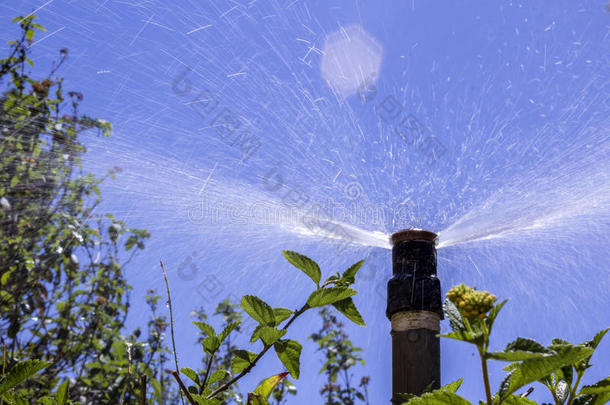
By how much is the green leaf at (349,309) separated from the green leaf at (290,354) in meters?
Result: 0.09

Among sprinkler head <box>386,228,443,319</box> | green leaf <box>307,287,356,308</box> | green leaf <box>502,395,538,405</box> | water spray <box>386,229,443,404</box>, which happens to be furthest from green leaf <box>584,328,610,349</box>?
sprinkler head <box>386,228,443,319</box>

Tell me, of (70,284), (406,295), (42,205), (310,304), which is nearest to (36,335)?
(70,284)

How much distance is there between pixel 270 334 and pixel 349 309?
5.8 inches

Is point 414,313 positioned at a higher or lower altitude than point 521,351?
higher

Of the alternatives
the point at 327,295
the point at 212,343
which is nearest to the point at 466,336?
the point at 327,295

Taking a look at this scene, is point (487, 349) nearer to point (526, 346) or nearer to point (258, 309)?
point (526, 346)

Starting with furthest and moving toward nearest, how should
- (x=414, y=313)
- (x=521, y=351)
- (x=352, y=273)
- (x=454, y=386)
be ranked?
(x=414, y=313), (x=352, y=273), (x=454, y=386), (x=521, y=351)

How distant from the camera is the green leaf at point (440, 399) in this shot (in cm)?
70

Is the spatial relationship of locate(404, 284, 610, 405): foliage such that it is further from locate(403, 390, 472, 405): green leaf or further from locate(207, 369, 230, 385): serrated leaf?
locate(207, 369, 230, 385): serrated leaf

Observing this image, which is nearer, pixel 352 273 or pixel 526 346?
pixel 526 346

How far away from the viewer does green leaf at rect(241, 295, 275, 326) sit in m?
0.92

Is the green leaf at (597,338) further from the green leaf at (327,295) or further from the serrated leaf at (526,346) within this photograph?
the green leaf at (327,295)

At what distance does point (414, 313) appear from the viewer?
1419 millimetres

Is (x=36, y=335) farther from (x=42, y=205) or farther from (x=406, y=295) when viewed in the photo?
(x=406, y=295)
